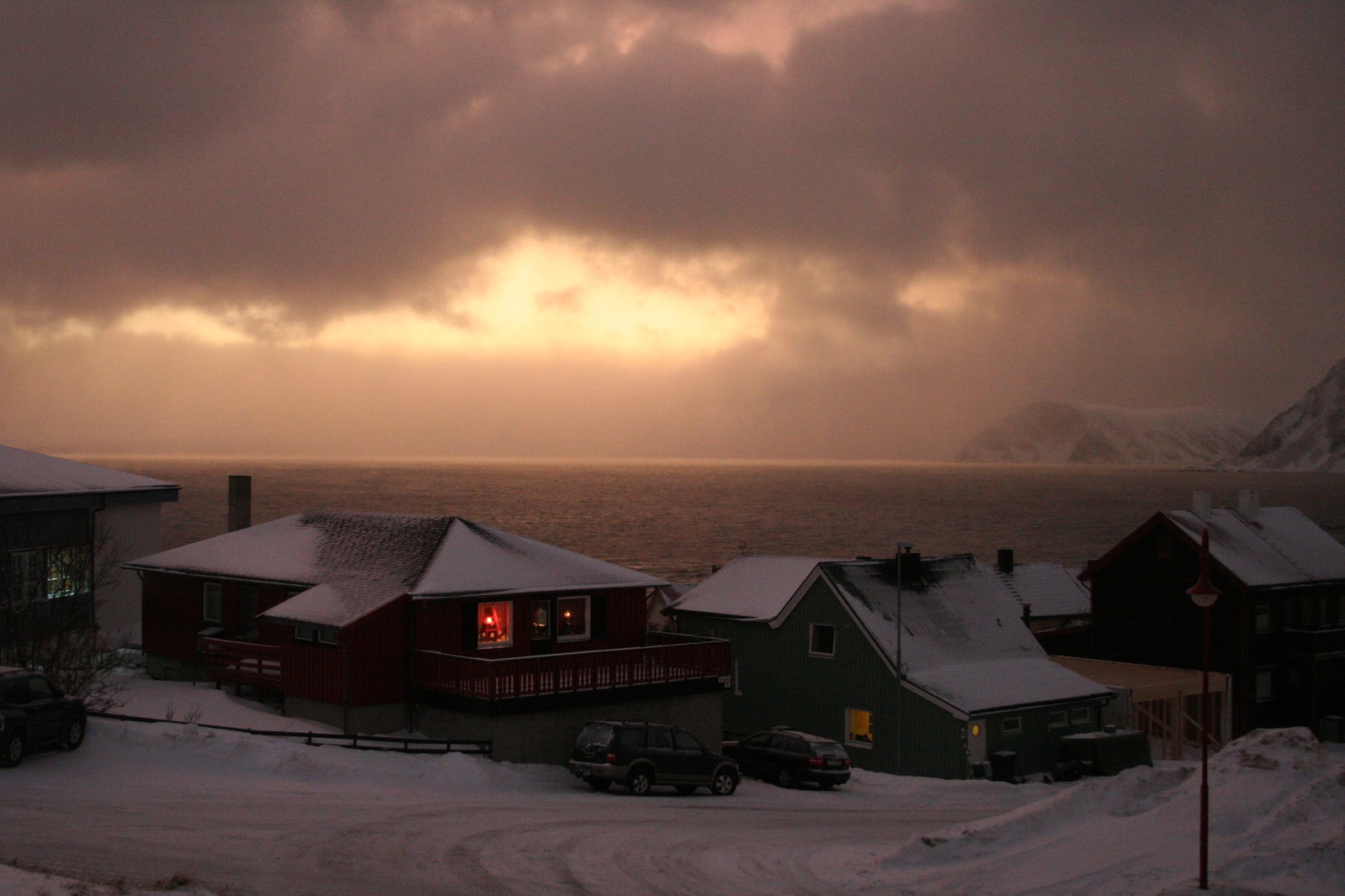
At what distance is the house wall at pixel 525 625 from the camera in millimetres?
30266

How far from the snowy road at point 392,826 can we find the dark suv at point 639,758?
1.75 feet

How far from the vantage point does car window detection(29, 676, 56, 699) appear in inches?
853

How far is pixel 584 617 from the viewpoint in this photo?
110ft

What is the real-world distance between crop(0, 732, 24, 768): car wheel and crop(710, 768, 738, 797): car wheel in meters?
14.0

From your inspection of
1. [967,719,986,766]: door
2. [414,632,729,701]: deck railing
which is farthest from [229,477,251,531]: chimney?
[967,719,986,766]: door

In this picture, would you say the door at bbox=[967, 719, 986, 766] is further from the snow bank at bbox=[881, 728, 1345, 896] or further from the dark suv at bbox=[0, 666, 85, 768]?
the dark suv at bbox=[0, 666, 85, 768]

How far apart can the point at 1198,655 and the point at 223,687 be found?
123 feet

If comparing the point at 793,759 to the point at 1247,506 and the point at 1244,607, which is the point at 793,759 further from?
the point at 1247,506

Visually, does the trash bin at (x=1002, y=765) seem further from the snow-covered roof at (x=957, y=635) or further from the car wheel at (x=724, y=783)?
the car wheel at (x=724, y=783)

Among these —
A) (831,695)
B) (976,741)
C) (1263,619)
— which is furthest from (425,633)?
(1263,619)

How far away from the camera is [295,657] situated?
3012 cm

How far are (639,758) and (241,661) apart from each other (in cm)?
1215

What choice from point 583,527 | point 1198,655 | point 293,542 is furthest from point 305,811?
point 583,527

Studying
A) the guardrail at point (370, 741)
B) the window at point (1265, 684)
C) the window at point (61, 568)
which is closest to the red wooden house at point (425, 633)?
the guardrail at point (370, 741)
